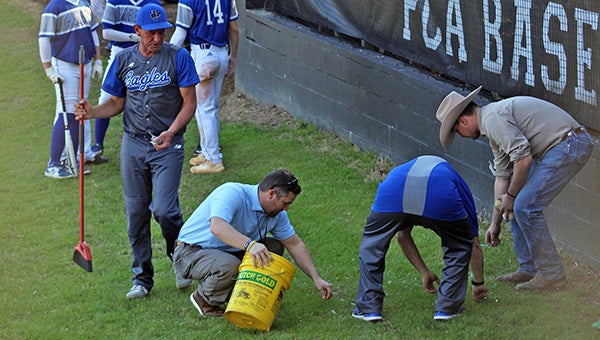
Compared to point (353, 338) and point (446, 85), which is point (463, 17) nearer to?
point (446, 85)

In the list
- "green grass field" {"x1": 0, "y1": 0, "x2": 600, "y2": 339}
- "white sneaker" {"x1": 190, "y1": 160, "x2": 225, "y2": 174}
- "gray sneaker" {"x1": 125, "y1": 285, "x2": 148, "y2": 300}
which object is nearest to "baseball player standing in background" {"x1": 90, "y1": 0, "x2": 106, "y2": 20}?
"green grass field" {"x1": 0, "y1": 0, "x2": 600, "y2": 339}

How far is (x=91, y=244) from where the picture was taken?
8.57 meters

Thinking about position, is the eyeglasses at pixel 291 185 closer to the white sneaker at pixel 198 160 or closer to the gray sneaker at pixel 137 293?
the gray sneaker at pixel 137 293

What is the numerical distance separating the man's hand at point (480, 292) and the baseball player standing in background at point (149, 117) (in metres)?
→ 2.20

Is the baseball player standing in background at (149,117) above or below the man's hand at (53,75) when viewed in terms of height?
above

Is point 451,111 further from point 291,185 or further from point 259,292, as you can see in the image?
point 259,292

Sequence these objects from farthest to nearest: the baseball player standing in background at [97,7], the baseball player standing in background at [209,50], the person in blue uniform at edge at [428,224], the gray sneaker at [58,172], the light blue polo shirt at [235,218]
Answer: the baseball player standing in background at [97,7]
the gray sneaker at [58,172]
the baseball player standing in background at [209,50]
the light blue polo shirt at [235,218]
the person in blue uniform at edge at [428,224]

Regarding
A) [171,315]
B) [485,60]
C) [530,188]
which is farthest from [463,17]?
[171,315]

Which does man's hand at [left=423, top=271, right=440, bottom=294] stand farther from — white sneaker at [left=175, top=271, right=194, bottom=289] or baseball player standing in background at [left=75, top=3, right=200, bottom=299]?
baseball player standing in background at [left=75, top=3, right=200, bottom=299]

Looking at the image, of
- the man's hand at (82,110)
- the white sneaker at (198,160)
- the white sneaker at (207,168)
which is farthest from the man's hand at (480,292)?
the white sneaker at (198,160)

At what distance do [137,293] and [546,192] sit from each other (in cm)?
298

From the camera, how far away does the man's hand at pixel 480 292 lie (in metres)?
6.75

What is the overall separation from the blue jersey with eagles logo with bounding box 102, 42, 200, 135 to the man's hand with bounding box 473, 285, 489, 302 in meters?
2.37

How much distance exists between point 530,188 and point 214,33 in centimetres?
443
